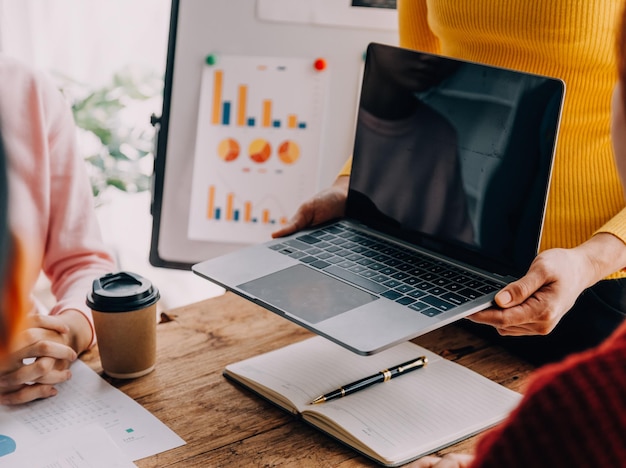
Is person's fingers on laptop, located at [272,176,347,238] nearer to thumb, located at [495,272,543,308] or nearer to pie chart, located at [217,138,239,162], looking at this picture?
thumb, located at [495,272,543,308]

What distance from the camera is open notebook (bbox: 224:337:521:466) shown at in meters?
0.90

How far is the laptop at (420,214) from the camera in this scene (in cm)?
93

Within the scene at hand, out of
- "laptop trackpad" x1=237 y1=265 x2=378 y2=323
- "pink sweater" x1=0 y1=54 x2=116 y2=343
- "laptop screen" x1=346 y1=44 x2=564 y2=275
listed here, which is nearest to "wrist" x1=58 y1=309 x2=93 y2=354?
"pink sweater" x1=0 y1=54 x2=116 y2=343

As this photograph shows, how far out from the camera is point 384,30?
1.82 m

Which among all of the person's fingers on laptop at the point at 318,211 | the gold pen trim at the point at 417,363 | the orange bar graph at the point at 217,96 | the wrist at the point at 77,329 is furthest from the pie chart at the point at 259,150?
the gold pen trim at the point at 417,363

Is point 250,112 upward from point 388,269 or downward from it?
upward

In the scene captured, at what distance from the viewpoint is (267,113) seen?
185 centimetres

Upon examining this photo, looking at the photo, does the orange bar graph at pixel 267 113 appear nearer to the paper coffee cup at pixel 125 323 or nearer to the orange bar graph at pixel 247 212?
the orange bar graph at pixel 247 212

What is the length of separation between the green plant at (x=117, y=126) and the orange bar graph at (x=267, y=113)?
35.2 inches

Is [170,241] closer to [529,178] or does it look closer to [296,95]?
[296,95]

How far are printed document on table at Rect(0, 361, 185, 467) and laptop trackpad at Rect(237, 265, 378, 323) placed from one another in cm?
20

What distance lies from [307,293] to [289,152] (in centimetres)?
94

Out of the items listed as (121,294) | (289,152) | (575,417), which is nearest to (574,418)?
(575,417)

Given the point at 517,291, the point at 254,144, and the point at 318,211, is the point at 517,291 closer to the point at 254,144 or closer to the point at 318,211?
the point at 318,211
